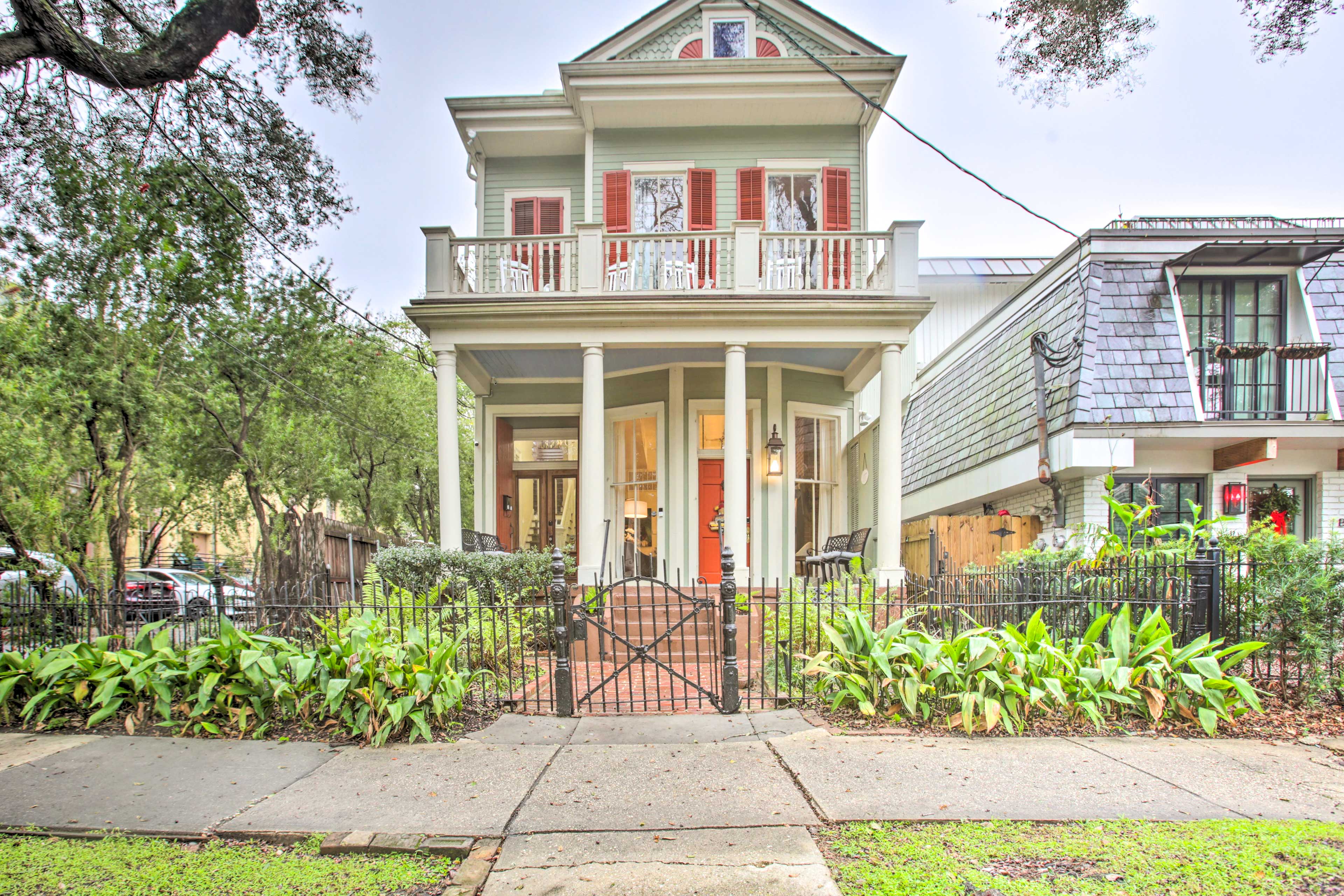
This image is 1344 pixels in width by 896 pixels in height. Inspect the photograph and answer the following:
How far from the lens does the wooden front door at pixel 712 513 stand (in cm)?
1113

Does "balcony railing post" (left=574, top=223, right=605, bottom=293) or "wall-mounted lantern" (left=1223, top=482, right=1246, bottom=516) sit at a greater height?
"balcony railing post" (left=574, top=223, right=605, bottom=293)

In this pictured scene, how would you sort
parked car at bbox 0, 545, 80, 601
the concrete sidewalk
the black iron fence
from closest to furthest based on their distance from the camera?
the concrete sidewalk → the black iron fence → parked car at bbox 0, 545, 80, 601

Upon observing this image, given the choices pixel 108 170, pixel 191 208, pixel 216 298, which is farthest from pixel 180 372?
pixel 108 170

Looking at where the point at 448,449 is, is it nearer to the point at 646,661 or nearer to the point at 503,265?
the point at 503,265

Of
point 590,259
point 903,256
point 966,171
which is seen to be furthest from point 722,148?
point 966,171

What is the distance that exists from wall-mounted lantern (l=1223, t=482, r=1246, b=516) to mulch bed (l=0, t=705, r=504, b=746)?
29.1 ft

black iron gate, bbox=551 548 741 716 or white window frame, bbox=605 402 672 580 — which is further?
white window frame, bbox=605 402 672 580

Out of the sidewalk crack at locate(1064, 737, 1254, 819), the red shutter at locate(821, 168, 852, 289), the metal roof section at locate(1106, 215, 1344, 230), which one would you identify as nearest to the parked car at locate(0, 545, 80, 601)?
the sidewalk crack at locate(1064, 737, 1254, 819)

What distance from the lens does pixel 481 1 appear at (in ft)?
28.0

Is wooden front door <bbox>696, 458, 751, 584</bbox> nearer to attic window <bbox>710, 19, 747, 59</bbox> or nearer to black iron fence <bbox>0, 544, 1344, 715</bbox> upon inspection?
black iron fence <bbox>0, 544, 1344, 715</bbox>

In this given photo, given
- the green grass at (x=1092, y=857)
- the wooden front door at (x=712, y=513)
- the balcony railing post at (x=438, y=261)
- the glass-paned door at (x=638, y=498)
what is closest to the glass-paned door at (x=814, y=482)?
the wooden front door at (x=712, y=513)

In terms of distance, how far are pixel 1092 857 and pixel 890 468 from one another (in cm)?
651

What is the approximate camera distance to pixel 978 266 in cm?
2398

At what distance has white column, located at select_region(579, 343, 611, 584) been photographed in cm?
948
